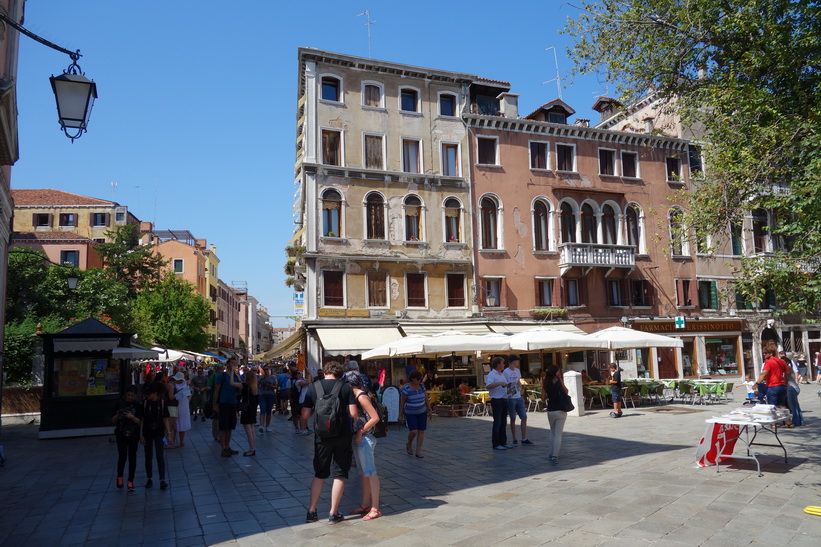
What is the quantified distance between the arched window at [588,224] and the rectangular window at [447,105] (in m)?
7.62

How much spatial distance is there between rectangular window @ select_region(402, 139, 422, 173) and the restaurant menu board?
15113 millimetres

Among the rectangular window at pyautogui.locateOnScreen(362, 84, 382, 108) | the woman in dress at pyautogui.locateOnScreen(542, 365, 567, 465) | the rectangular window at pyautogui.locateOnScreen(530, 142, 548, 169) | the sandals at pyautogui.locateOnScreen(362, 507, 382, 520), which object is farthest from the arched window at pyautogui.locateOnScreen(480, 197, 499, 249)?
the sandals at pyautogui.locateOnScreen(362, 507, 382, 520)

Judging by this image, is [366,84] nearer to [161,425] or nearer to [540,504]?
[161,425]

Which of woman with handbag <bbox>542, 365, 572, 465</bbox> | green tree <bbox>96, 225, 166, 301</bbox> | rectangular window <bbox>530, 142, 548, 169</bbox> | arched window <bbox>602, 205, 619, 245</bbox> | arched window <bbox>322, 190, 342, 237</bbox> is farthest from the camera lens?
green tree <bbox>96, 225, 166, 301</bbox>

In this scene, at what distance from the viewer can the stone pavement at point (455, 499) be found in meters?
5.91

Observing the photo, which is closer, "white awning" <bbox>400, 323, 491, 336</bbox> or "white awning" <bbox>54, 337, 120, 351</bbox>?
"white awning" <bbox>54, 337, 120, 351</bbox>

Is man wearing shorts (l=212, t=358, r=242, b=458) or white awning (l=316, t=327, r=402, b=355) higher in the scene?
white awning (l=316, t=327, r=402, b=355)

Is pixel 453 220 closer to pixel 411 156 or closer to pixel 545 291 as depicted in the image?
pixel 411 156

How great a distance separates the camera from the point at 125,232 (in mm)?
43875

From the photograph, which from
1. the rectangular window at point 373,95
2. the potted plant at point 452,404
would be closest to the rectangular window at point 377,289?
the rectangular window at point 373,95

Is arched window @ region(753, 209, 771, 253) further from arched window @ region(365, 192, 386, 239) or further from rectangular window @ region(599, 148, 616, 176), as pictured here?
arched window @ region(365, 192, 386, 239)

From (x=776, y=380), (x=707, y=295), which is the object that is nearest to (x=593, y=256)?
(x=707, y=295)

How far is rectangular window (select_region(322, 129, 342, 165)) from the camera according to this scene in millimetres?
26047

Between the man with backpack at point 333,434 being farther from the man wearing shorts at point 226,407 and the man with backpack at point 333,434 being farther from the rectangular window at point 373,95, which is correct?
the rectangular window at point 373,95
